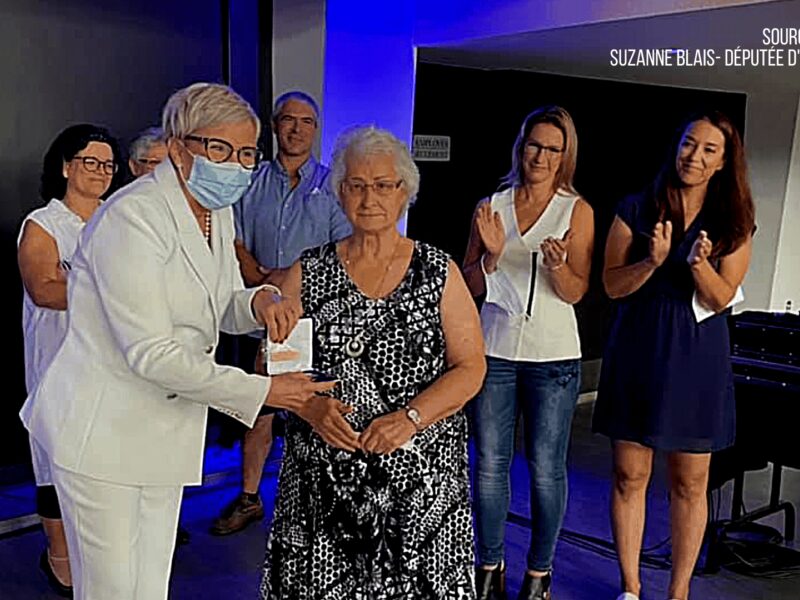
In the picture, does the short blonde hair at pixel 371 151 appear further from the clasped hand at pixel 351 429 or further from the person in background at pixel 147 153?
the person in background at pixel 147 153

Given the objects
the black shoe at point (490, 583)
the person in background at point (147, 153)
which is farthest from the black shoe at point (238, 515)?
the person in background at point (147, 153)

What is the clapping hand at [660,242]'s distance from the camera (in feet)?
8.02

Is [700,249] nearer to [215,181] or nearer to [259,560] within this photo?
[215,181]

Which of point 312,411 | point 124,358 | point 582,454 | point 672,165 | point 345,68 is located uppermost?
point 345,68

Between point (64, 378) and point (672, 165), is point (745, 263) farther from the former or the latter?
point (64, 378)

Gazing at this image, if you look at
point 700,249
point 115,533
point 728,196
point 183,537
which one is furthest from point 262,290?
point 183,537

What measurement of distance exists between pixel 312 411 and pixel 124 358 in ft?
1.47

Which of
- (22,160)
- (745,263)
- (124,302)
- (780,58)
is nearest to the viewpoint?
(124,302)

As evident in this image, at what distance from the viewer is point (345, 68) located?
4574 millimetres

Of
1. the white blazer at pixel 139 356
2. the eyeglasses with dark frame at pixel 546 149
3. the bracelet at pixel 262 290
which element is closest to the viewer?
the white blazer at pixel 139 356

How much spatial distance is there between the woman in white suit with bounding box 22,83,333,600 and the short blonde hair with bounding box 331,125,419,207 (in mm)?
303

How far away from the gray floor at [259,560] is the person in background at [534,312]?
0.54m

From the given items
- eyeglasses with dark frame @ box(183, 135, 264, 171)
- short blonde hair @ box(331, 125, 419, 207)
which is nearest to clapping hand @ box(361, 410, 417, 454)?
short blonde hair @ box(331, 125, 419, 207)

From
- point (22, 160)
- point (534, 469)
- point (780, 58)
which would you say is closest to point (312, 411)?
point (534, 469)
